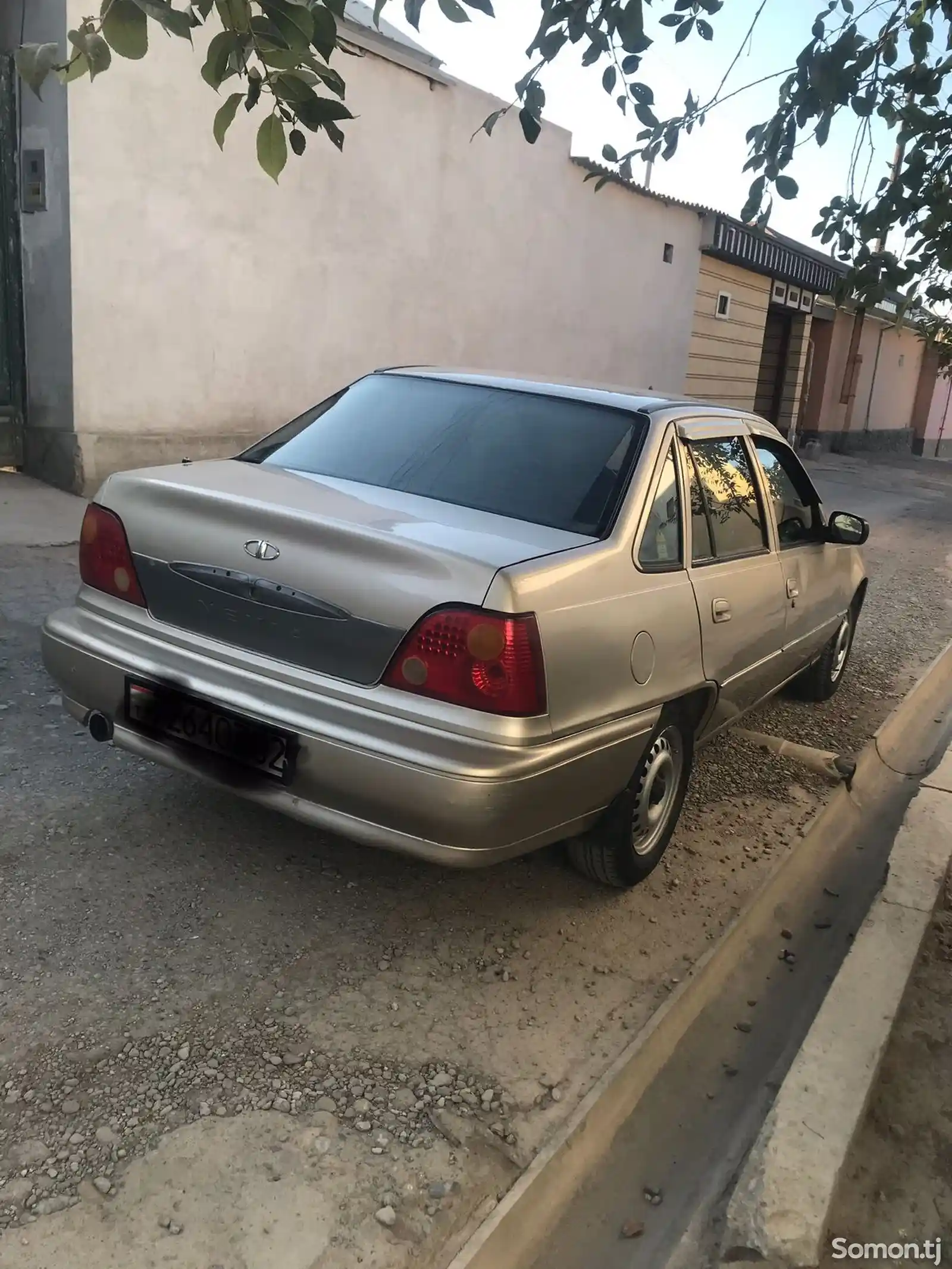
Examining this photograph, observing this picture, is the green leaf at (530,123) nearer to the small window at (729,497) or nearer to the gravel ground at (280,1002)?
the small window at (729,497)

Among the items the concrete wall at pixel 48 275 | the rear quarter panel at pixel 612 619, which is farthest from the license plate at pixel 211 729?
the concrete wall at pixel 48 275

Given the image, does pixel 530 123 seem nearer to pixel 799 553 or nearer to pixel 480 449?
pixel 480 449

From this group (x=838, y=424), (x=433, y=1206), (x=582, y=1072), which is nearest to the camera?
(x=433, y=1206)

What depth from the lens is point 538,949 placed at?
3102mm

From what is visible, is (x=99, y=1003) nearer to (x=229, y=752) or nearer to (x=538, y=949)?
(x=229, y=752)

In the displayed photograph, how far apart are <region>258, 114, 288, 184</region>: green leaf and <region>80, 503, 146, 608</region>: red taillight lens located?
122 cm

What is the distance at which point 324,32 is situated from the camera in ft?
7.65

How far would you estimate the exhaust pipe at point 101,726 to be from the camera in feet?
10.2

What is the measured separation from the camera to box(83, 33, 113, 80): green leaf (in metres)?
2.14

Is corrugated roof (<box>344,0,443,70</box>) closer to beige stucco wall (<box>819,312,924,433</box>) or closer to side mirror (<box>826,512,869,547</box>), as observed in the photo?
side mirror (<box>826,512,869,547</box>)

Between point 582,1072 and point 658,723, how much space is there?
1060mm

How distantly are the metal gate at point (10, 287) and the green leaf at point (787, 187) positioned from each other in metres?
6.09

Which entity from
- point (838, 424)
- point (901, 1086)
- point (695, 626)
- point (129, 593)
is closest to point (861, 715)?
point (695, 626)

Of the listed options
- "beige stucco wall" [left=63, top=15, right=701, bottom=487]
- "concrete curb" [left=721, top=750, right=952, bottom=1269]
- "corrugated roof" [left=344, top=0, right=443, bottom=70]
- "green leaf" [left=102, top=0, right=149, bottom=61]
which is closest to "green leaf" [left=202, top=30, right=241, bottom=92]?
"green leaf" [left=102, top=0, right=149, bottom=61]
